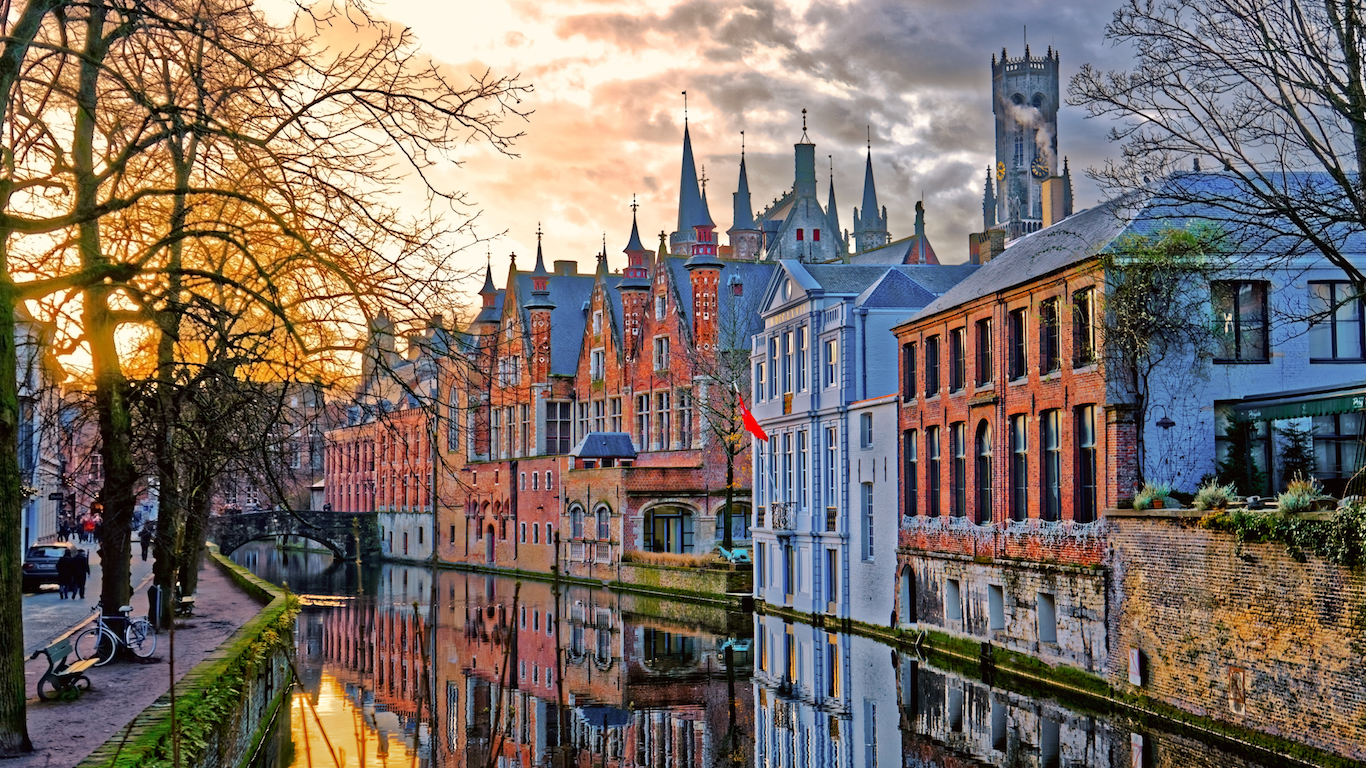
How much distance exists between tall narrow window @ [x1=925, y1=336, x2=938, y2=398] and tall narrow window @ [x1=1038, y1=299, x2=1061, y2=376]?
Answer: 541 centimetres

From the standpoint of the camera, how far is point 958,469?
32281 millimetres

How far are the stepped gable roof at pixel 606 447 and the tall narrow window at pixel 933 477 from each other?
87.3 feet

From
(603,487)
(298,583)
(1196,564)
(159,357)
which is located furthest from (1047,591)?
(298,583)

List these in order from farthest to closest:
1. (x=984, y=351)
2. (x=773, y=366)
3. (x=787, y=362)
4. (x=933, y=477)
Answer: (x=773, y=366), (x=787, y=362), (x=933, y=477), (x=984, y=351)

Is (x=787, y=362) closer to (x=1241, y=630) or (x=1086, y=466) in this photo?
(x=1086, y=466)

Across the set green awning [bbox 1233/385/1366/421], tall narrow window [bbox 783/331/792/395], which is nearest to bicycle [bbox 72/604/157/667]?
green awning [bbox 1233/385/1366/421]

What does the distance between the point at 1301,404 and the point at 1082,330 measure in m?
4.24

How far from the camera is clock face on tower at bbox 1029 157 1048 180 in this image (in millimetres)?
118000

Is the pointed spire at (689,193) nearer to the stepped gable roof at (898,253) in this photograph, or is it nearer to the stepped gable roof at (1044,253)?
the stepped gable roof at (898,253)

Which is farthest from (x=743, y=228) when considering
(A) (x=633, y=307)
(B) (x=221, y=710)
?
(B) (x=221, y=710)

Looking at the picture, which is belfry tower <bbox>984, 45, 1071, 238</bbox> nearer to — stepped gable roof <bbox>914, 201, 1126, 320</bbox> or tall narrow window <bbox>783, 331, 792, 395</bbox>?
tall narrow window <bbox>783, 331, 792, 395</bbox>

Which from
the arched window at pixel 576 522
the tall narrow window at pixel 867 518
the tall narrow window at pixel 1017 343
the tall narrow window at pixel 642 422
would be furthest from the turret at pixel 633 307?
the tall narrow window at pixel 1017 343

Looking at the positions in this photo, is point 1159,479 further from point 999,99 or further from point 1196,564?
point 999,99

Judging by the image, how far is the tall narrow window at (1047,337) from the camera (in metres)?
28.0
